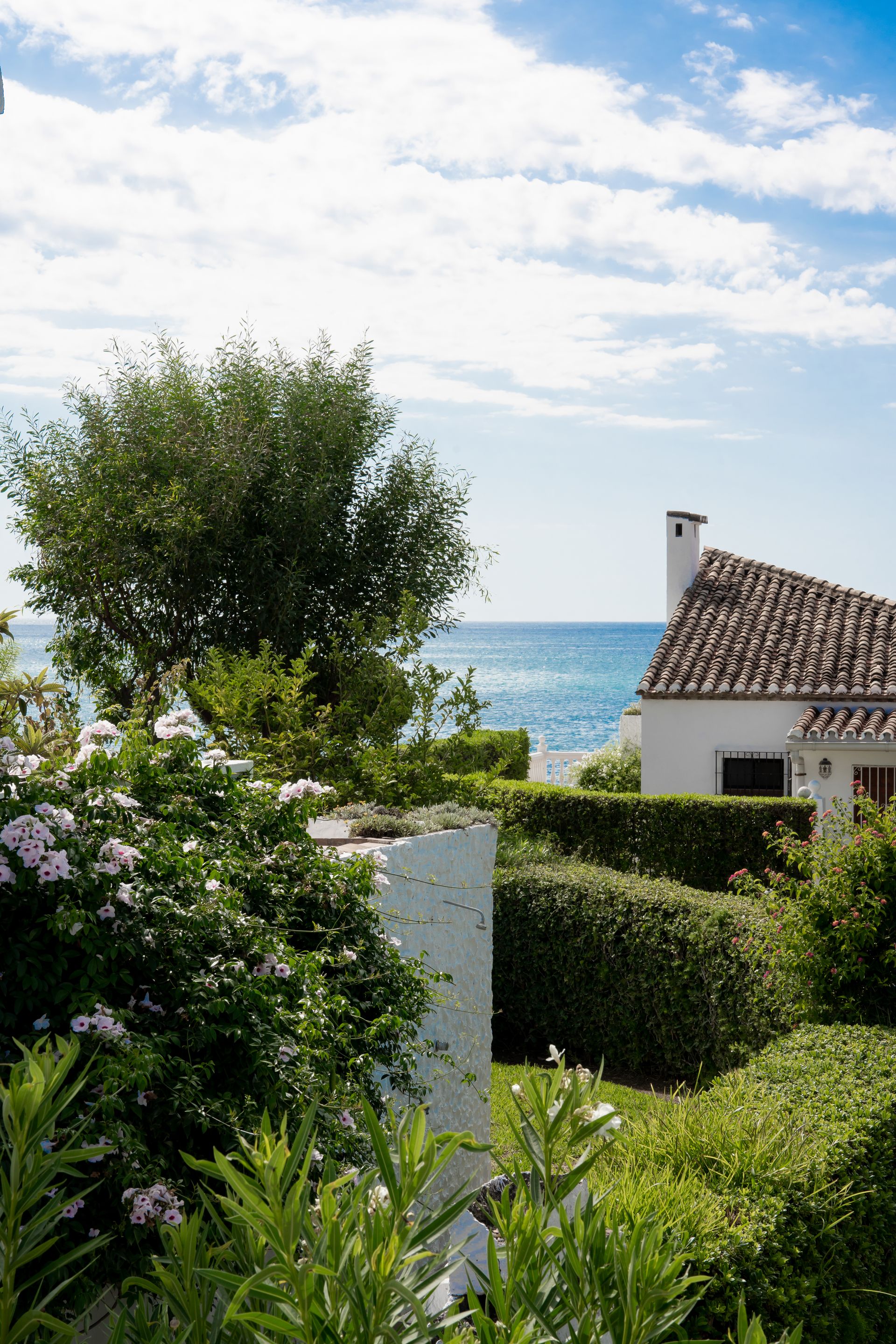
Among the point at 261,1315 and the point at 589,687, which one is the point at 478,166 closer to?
the point at 261,1315

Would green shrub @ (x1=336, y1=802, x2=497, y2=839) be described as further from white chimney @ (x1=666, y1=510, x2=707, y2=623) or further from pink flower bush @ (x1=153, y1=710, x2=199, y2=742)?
white chimney @ (x1=666, y1=510, x2=707, y2=623)

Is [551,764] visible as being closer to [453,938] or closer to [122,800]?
[453,938]

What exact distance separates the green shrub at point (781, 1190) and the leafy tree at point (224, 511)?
8967mm

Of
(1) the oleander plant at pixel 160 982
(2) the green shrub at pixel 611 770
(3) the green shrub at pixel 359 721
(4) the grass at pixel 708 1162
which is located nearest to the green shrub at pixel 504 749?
(2) the green shrub at pixel 611 770

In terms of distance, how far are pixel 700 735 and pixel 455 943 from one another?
11.9m

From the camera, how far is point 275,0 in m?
7.36

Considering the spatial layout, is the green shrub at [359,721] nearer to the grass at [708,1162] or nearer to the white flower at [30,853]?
the grass at [708,1162]

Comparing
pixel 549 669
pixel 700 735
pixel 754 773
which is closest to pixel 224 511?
pixel 700 735

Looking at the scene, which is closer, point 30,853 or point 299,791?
point 30,853

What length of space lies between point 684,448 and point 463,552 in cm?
4090

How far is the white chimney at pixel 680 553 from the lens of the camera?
774 inches

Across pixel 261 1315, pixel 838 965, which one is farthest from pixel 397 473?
pixel 261 1315

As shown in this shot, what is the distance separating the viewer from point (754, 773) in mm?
17172

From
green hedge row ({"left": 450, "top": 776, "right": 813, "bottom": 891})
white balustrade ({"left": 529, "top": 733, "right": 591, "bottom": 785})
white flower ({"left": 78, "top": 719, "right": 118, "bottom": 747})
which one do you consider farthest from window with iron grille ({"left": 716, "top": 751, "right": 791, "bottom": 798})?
white flower ({"left": 78, "top": 719, "right": 118, "bottom": 747})
